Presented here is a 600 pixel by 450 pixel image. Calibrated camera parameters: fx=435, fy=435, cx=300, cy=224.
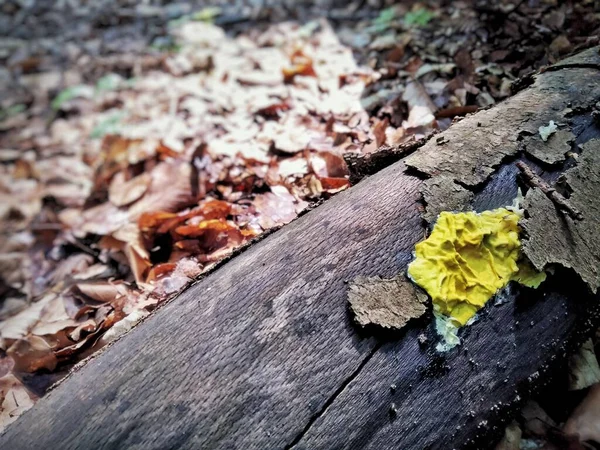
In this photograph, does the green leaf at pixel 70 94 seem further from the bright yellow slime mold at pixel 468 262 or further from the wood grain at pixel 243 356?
the bright yellow slime mold at pixel 468 262

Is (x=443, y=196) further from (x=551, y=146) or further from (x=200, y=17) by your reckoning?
(x=200, y=17)

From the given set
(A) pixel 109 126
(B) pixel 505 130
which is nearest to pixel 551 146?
(B) pixel 505 130

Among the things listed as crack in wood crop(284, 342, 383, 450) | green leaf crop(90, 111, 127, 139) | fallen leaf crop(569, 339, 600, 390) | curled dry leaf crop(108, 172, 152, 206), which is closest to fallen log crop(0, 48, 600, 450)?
crack in wood crop(284, 342, 383, 450)

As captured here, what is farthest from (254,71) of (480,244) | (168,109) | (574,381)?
(574,381)

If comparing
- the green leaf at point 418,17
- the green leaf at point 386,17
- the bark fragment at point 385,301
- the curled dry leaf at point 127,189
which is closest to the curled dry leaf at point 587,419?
the bark fragment at point 385,301

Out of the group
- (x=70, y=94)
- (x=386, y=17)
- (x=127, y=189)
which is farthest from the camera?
(x=70, y=94)

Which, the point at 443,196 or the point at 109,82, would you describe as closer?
the point at 443,196
